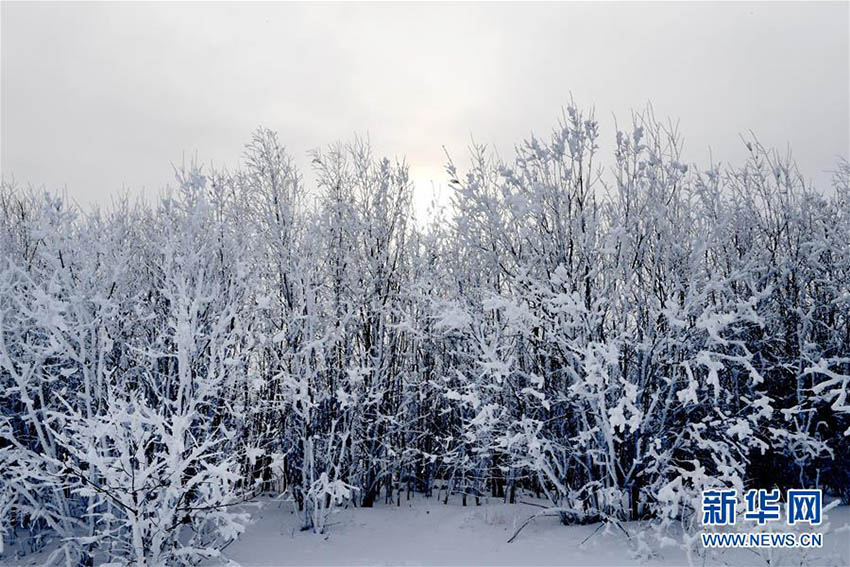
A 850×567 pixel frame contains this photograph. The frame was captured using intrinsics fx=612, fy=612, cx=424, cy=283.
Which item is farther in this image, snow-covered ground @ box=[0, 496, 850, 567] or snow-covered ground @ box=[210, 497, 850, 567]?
snow-covered ground @ box=[210, 497, 850, 567]

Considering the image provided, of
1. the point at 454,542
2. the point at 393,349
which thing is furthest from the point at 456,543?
the point at 393,349

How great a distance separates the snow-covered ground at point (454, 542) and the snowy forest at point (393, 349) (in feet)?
1.43

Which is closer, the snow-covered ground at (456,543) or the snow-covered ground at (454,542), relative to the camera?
the snow-covered ground at (456,543)

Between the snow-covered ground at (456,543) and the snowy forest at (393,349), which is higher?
the snowy forest at (393,349)

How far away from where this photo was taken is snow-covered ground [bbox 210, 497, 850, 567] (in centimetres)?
806

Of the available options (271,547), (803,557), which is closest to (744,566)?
(803,557)

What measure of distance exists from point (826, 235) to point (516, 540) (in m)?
7.54

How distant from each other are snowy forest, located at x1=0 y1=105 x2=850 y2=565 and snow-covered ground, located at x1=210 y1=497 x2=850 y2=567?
17.1 inches

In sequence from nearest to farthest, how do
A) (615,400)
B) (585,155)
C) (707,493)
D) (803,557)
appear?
1. (803,557)
2. (707,493)
3. (615,400)
4. (585,155)

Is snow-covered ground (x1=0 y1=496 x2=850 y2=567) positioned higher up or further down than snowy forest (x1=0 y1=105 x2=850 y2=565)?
further down

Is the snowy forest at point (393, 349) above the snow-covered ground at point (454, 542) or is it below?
above

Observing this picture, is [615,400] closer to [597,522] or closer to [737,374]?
[597,522]

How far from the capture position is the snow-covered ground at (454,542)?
8062 millimetres

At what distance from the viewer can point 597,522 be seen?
9547 mm
